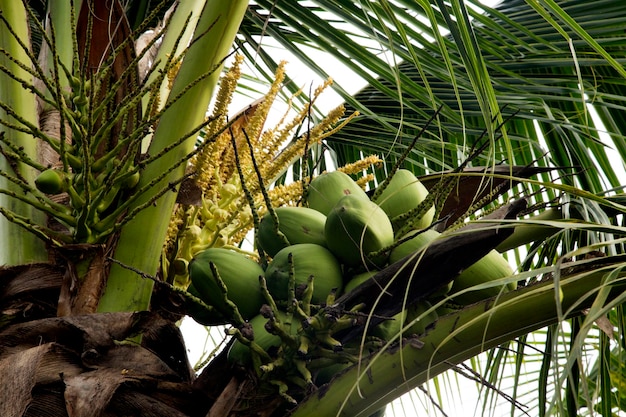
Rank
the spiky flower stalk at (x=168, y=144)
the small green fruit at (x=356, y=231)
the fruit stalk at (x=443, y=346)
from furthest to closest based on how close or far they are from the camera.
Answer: the spiky flower stalk at (x=168, y=144) < the small green fruit at (x=356, y=231) < the fruit stalk at (x=443, y=346)

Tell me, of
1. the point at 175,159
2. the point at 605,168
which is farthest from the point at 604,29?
the point at 175,159

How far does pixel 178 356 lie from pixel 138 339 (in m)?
0.07

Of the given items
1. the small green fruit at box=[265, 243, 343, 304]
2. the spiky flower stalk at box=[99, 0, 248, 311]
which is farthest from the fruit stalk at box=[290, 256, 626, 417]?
the spiky flower stalk at box=[99, 0, 248, 311]

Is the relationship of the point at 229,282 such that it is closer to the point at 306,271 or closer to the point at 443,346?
the point at 306,271

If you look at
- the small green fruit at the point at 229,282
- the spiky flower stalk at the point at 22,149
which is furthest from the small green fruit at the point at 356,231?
the spiky flower stalk at the point at 22,149

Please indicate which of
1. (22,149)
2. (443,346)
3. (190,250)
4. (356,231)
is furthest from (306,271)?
(22,149)

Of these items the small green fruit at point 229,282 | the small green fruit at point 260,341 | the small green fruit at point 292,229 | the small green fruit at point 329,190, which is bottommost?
the small green fruit at point 260,341

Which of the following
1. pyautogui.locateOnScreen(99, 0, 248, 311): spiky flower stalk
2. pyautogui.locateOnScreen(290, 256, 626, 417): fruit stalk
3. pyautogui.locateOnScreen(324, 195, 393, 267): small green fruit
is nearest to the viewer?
pyautogui.locateOnScreen(290, 256, 626, 417): fruit stalk

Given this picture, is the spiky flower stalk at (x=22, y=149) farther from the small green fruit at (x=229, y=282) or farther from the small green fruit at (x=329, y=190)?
the small green fruit at (x=329, y=190)

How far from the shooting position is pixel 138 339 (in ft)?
3.74

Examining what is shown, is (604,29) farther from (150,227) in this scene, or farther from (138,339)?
(138,339)

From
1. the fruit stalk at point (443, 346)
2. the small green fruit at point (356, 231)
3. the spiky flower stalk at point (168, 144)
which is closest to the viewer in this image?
the fruit stalk at point (443, 346)

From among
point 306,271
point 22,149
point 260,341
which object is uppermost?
point 22,149

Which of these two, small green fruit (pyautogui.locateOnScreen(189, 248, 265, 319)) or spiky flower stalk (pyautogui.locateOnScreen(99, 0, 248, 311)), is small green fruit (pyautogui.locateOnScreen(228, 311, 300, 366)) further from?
spiky flower stalk (pyautogui.locateOnScreen(99, 0, 248, 311))
